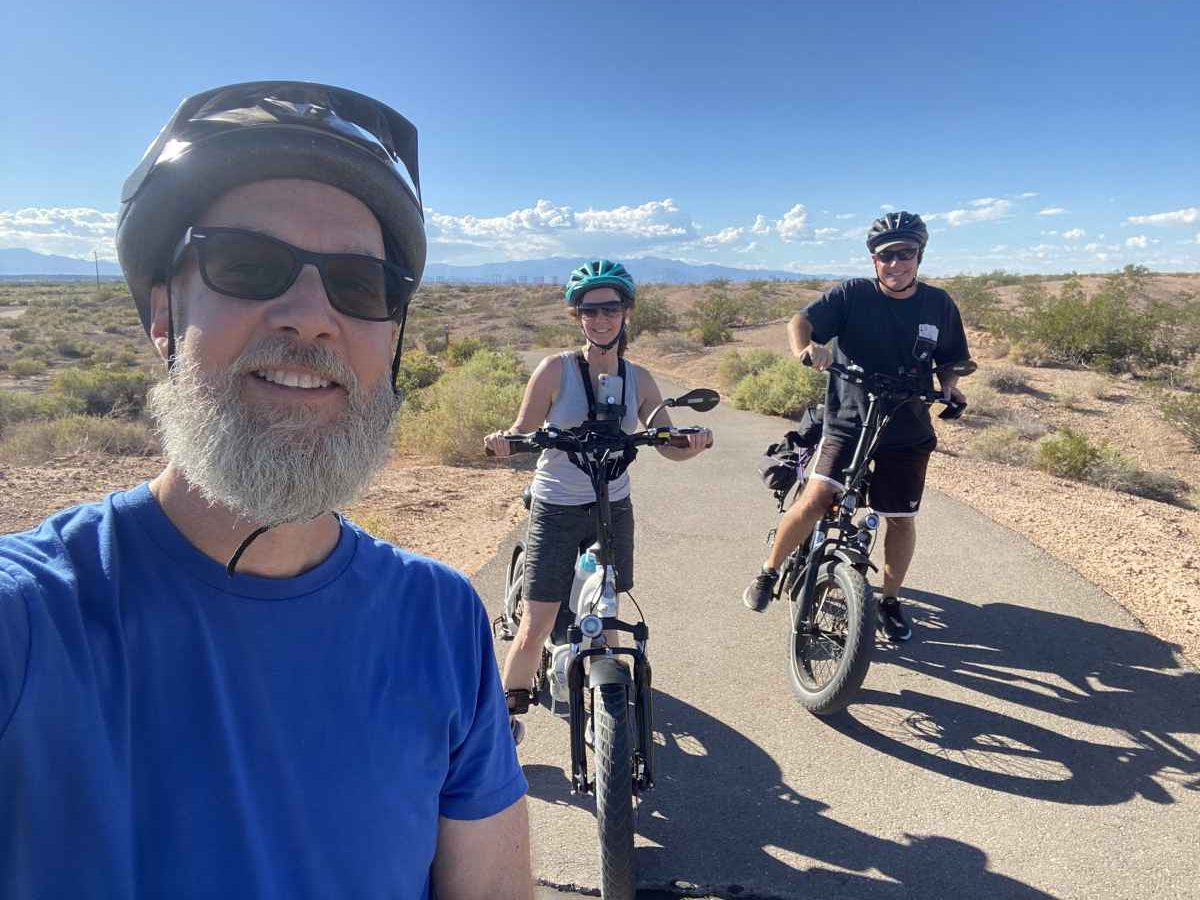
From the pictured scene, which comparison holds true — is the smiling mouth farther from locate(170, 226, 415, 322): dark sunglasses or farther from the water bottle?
the water bottle

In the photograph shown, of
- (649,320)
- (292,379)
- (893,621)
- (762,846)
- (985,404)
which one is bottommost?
(762,846)

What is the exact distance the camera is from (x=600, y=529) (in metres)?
2.75

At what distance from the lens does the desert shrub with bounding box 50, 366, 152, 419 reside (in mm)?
12266

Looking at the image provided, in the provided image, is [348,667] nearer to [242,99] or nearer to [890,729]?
[242,99]

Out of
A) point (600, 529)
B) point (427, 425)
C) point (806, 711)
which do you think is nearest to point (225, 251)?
point (600, 529)

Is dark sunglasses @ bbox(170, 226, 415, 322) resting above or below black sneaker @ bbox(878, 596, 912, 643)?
above

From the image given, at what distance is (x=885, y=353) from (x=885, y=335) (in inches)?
4.2

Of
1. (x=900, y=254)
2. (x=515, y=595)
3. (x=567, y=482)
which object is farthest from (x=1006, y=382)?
(x=567, y=482)

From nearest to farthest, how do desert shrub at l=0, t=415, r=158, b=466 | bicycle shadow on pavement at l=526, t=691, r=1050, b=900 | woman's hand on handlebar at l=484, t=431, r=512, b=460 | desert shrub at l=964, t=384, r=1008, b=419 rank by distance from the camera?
1. bicycle shadow on pavement at l=526, t=691, r=1050, b=900
2. woman's hand on handlebar at l=484, t=431, r=512, b=460
3. desert shrub at l=0, t=415, r=158, b=466
4. desert shrub at l=964, t=384, r=1008, b=419

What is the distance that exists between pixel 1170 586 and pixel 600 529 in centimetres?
480

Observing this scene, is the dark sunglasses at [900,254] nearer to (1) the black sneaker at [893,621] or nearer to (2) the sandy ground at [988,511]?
(1) the black sneaker at [893,621]

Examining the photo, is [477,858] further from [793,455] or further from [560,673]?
[793,455]

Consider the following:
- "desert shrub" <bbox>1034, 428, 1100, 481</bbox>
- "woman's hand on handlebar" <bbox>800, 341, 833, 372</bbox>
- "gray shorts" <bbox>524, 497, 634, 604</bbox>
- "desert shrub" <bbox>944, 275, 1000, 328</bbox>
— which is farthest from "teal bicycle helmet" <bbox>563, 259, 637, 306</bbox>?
"desert shrub" <bbox>944, 275, 1000, 328</bbox>

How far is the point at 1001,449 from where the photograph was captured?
9.41 m
